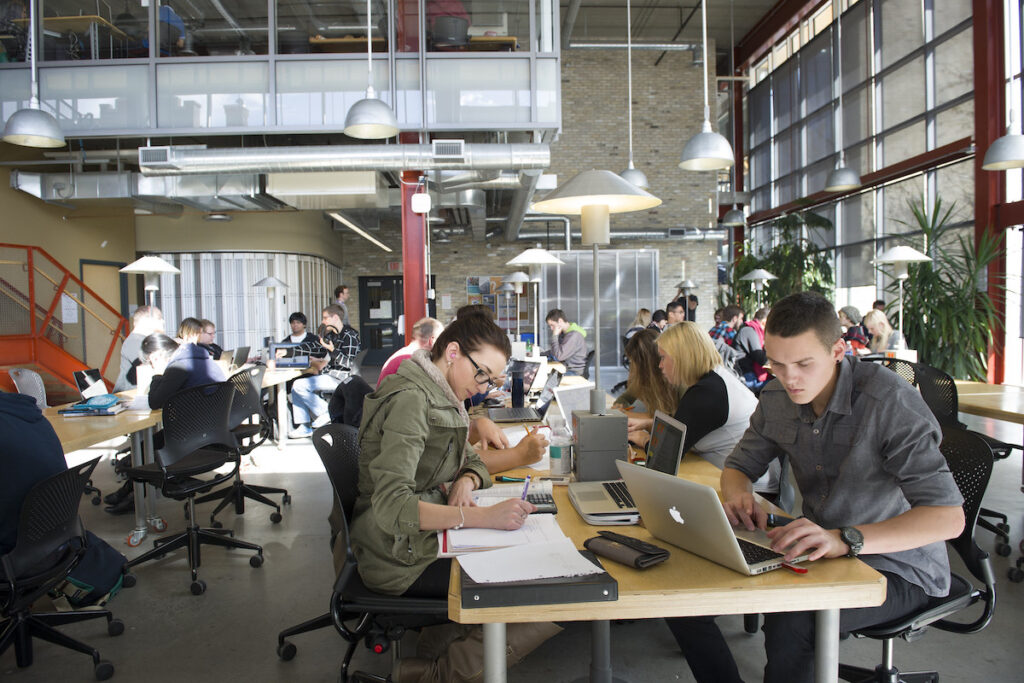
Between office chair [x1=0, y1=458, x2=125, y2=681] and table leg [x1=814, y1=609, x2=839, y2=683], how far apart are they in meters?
2.44

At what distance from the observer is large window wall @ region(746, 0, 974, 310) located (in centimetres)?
965

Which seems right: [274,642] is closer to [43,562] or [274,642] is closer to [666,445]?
[43,562]

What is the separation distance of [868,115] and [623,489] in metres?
12.1

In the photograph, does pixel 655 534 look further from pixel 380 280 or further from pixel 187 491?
pixel 380 280

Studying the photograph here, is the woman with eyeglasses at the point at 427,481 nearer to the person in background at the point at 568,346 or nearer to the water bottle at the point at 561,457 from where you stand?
the water bottle at the point at 561,457

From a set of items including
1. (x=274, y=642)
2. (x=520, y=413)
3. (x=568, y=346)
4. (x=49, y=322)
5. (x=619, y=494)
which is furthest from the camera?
(x=49, y=322)

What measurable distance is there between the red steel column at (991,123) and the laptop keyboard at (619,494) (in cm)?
817

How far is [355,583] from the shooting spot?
2.04m

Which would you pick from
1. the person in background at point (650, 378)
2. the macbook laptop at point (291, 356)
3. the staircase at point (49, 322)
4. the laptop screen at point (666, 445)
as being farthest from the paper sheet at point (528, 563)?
the staircase at point (49, 322)

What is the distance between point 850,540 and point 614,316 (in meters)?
12.9

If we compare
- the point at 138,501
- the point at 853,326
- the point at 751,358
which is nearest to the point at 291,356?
the point at 138,501

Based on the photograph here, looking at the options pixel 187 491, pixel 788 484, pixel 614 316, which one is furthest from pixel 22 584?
pixel 614 316

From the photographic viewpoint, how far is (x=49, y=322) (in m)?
9.73

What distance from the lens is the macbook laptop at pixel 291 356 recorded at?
7.44 metres
